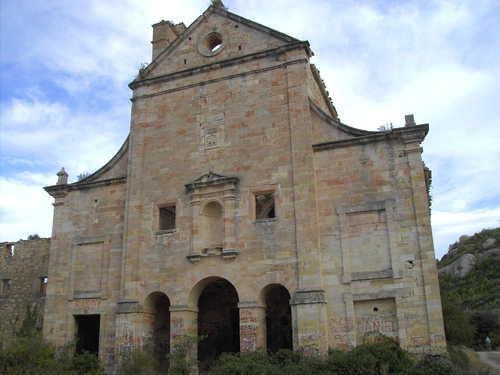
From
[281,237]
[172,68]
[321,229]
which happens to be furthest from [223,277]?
[172,68]

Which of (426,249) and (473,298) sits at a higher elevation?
(426,249)

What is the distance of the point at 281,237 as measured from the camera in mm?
17188

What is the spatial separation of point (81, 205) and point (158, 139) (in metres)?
4.56

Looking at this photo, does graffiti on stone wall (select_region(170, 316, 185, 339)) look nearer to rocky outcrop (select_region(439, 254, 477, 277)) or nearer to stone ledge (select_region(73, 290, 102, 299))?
stone ledge (select_region(73, 290, 102, 299))

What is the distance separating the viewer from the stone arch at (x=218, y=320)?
2055 cm

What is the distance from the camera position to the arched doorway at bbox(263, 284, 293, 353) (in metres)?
19.1

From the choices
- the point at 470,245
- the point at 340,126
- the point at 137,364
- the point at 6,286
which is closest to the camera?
the point at 137,364

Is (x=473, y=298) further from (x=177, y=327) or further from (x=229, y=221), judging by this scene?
(x=177, y=327)

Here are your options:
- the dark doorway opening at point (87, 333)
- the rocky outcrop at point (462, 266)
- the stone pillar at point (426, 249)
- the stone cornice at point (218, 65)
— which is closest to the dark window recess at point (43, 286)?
the dark doorway opening at point (87, 333)

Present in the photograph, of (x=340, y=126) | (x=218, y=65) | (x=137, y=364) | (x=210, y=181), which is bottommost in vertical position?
(x=137, y=364)

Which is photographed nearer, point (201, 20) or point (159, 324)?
point (159, 324)

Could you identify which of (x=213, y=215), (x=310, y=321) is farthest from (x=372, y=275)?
(x=213, y=215)

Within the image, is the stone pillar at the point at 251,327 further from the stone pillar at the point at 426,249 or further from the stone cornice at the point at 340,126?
the stone cornice at the point at 340,126

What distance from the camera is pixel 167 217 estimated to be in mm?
20672
